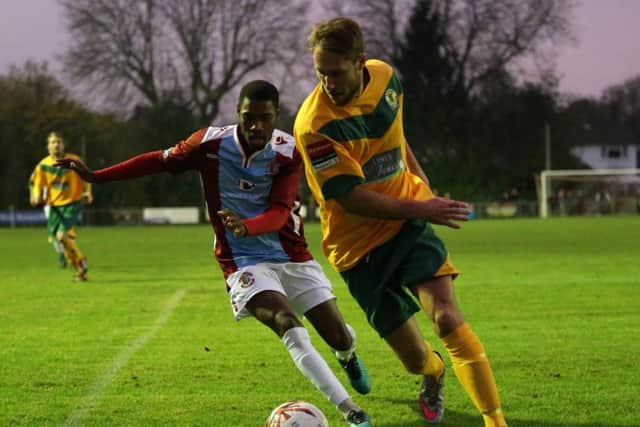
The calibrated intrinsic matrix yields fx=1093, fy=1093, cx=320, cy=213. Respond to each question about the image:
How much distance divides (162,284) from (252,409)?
9353mm

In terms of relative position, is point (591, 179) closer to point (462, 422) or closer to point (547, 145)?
point (547, 145)

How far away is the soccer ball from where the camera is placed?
17.9 feet

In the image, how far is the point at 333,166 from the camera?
5316 millimetres

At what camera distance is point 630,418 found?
595cm

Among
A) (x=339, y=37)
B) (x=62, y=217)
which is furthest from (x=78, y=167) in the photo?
(x=62, y=217)

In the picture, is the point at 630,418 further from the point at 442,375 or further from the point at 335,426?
the point at 335,426

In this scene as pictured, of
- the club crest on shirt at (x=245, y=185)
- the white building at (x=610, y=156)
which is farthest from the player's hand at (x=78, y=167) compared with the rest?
the white building at (x=610, y=156)

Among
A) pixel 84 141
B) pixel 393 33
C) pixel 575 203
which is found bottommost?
pixel 575 203

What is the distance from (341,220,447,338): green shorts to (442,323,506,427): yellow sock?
0.36 m

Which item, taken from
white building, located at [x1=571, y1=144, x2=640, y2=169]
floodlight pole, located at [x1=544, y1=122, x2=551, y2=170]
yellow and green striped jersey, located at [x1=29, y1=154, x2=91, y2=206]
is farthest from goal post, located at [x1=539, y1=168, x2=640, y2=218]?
white building, located at [x1=571, y1=144, x2=640, y2=169]

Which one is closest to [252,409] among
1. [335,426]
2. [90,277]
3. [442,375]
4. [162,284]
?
[335,426]

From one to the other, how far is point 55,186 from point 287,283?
12.6 meters

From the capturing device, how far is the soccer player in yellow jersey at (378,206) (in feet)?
17.2

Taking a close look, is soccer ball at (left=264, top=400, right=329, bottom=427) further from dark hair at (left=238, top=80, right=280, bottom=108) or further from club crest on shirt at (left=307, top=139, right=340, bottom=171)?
dark hair at (left=238, top=80, right=280, bottom=108)
